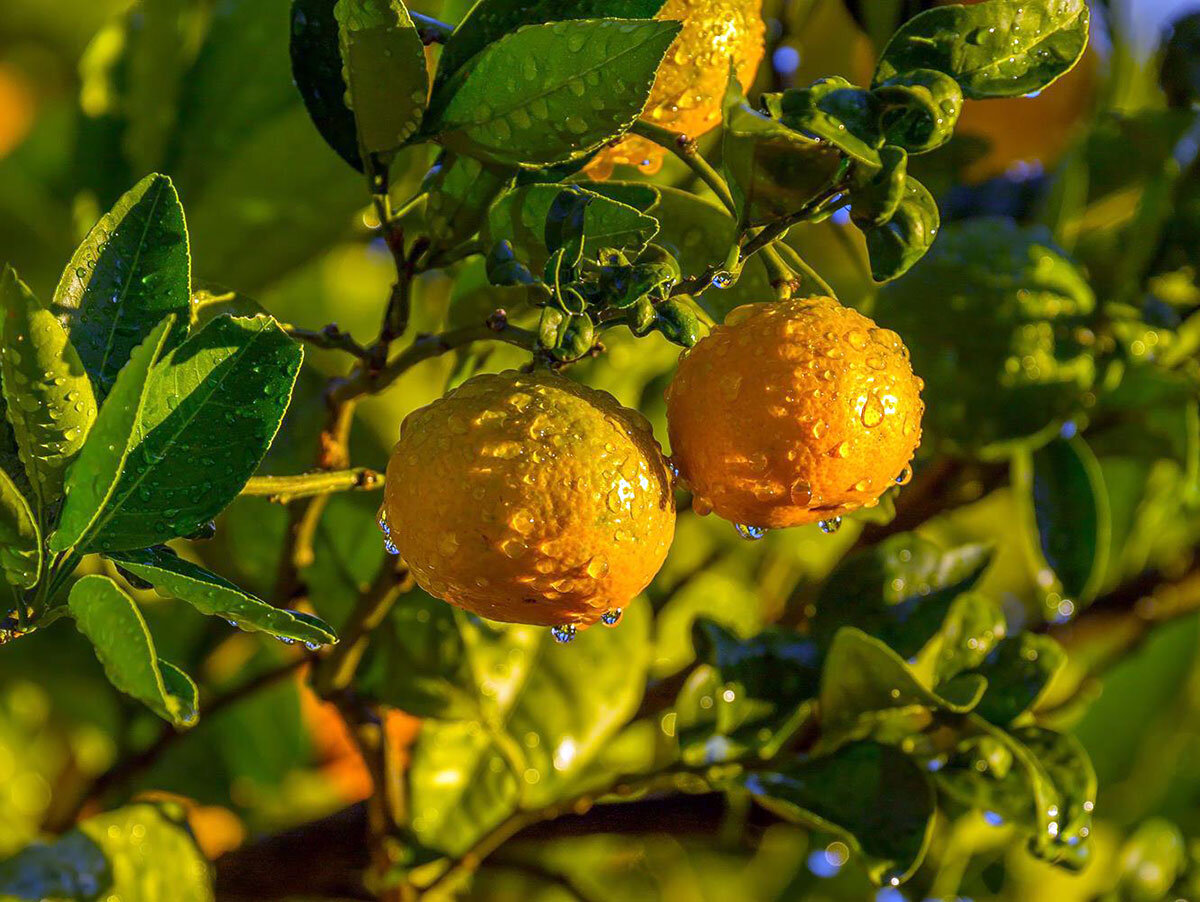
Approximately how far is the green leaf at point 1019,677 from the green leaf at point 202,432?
1.56 ft

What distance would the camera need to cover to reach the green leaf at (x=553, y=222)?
0.50 metres

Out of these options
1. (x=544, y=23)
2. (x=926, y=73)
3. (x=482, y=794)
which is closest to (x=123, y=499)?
(x=544, y=23)

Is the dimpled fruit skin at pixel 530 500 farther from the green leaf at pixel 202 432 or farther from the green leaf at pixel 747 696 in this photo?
the green leaf at pixel 747 696

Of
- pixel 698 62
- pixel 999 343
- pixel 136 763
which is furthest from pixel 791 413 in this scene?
pixel 136 763

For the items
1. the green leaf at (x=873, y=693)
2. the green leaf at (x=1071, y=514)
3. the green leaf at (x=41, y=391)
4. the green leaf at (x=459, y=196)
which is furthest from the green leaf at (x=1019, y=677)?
the green leaf at (x=41, y=391)

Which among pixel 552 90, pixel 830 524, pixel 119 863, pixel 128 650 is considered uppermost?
pixel 552 90

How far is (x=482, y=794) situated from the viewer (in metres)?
0.91

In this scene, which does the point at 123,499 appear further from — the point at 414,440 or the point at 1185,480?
the point at 1185,480

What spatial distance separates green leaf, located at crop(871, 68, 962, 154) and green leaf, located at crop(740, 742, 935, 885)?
38 cm

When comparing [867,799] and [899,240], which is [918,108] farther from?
[867,799]

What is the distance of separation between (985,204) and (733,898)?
2.28ft

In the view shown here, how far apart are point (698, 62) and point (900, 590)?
39 cm

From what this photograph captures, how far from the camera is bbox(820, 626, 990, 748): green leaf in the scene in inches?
26.9

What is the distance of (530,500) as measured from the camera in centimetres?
49
